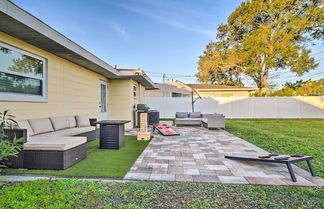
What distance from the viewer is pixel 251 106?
13.9 meters

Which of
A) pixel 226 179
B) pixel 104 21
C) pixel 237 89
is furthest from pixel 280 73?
pixel 226 179

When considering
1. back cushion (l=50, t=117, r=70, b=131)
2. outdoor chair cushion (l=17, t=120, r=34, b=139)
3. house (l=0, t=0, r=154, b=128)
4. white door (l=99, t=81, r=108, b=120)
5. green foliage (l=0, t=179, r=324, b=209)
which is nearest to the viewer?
green foliage (l=0, t=179, r=324, b=209)

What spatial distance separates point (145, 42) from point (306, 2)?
557 inches

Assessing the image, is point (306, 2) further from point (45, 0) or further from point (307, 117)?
point (45, 0)

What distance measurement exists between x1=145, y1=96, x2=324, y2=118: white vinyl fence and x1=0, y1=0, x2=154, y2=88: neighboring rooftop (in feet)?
30.3

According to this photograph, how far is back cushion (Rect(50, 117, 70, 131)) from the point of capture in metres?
4.60

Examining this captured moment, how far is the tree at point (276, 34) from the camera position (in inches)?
603

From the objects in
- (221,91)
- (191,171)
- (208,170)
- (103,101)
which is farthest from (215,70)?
(191,171)

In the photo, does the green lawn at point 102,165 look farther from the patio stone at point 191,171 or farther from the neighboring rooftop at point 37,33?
the neighboring rooftop at point 37,33

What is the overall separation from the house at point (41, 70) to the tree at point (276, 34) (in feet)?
47.8

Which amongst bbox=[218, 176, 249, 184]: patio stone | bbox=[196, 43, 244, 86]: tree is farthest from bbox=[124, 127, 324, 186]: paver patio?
bbox=[196, 43, 244, 86]: tree

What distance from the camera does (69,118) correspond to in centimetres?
526

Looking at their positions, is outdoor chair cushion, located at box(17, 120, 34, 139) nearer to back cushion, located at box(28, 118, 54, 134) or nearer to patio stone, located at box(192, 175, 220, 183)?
back cushion, located at box(28, 118, 54, 134)

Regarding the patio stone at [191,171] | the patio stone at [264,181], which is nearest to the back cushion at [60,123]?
the patio stone at [191,171]
